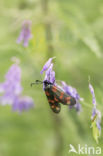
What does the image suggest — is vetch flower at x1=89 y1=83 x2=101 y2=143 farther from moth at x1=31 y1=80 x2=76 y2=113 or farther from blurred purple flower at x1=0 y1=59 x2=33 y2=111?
blurred purple flower at x1=0 y1=59 x2=33 y2=111

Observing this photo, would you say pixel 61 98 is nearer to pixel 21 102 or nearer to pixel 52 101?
pixel 52 101

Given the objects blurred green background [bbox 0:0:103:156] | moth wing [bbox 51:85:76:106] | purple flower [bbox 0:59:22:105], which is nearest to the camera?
moth wing [bbox 51:85:76:106]

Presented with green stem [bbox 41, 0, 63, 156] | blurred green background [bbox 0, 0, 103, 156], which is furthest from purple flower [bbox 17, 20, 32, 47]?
green stem [bbox 41, 0, 63, 156]

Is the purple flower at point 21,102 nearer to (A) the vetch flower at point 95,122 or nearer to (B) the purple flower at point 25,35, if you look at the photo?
(B) the purple flower at point 25,35

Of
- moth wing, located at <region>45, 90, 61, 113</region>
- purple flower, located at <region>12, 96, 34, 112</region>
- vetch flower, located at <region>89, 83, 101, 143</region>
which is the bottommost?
vetch flower, located at <region>89, 83, 101, 143</region>

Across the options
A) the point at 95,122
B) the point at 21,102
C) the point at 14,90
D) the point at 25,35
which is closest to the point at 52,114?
the point at 21,102

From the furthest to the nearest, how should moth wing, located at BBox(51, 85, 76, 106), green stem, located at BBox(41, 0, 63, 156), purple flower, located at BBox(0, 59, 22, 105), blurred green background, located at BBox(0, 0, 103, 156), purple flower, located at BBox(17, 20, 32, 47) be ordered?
green stem, located at BBox(41, 0, 63, 156) → blurred green background, located at BBox(0, 0, 103, 156) → purple flower, located at BBox(0, 59, 22, 105) → purple flower, located at BBox(17, 20, 32, 47) → moth wing, located at BBox(51, 85, 76, 106)

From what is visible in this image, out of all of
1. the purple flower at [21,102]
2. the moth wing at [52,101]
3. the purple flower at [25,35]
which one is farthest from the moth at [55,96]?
the purple flower at [21,102]
